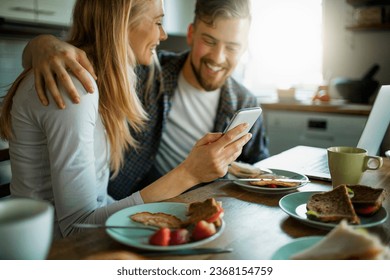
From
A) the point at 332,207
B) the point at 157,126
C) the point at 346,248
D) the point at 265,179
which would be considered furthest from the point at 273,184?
the point at 157,126

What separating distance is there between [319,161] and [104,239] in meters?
0.88

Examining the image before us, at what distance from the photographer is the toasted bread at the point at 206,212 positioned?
0.71 m

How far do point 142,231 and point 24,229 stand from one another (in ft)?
0.78

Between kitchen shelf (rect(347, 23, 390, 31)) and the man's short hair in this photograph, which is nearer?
the man's short hair

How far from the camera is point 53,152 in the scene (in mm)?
890

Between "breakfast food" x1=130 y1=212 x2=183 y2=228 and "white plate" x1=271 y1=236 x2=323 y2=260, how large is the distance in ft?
0.62

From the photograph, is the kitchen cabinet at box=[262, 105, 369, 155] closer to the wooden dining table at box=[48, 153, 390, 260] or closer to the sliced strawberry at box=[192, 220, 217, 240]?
the wooden dining table at box=[48, 153, 390, 260]

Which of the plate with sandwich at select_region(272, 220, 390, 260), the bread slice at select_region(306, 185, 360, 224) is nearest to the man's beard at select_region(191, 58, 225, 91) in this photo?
the bread slice at select_region(306, 185, 360, 224)

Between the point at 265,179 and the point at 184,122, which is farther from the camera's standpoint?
the point at 184,122

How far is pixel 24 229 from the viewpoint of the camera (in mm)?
495

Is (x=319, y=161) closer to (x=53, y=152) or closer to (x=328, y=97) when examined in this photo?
(x=53, y=152)

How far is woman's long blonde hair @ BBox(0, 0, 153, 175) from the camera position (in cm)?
105

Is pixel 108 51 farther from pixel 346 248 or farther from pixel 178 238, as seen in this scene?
pixel 346 248
